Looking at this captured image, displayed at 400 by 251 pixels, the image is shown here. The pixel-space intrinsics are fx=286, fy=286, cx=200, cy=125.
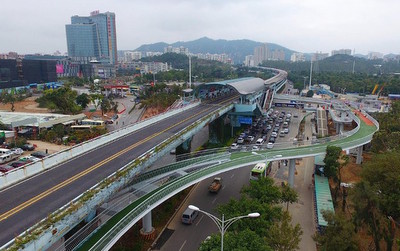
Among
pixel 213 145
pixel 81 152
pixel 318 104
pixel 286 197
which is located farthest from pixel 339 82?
pixel 81 152

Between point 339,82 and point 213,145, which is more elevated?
point 339,82

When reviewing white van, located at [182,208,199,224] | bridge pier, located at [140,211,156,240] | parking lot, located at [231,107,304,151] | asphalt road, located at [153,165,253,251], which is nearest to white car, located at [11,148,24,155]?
asphalt road, located at [153,165,253,251]

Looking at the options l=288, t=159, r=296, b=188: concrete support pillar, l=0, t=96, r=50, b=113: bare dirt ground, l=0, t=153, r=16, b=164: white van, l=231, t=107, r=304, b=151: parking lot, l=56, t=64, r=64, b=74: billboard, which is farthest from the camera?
l=56, t=64, r=64, b=74: billboard

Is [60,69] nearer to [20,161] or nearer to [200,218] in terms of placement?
[20,161]

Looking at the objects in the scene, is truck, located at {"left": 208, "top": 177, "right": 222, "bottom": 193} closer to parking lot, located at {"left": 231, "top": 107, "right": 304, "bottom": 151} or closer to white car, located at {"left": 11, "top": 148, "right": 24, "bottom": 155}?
parking lot, located at {"left": 231, "top": 107, "right": 304, "bottom": 151}

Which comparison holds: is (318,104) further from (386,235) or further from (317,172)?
(386,235)

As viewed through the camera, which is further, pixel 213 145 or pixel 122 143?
pixel 213 145
